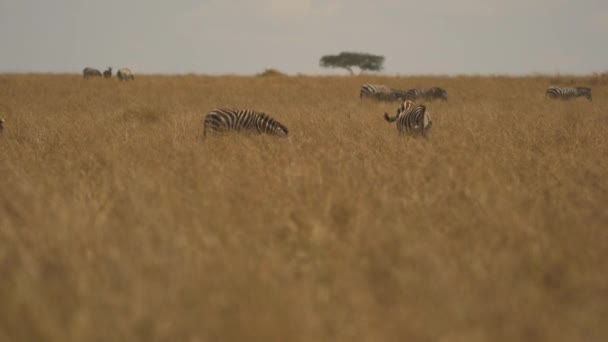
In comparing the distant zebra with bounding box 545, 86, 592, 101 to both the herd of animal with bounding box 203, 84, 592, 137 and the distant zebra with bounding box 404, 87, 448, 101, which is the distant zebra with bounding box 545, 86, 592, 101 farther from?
the herd of animal with bounding box 203, 84, 592, 137

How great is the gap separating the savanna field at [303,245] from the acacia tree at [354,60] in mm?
50010

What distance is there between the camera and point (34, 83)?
23.7m

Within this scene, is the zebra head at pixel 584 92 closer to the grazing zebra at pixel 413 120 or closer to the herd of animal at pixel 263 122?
the herd of animal at pixel 263 122

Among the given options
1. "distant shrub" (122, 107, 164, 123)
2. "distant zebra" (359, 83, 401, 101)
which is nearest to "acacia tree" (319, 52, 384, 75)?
"distant zebra" (359, 83, 401, 101)

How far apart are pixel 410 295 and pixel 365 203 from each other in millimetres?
1535

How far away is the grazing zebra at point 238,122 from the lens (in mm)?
8789

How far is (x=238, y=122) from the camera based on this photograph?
9.00 meters

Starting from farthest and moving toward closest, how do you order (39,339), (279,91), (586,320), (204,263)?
1. (279,91)
2. (204,263)
3. (586,320)
4. (39,339)

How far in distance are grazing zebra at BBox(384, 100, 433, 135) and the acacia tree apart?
4731 centimetres

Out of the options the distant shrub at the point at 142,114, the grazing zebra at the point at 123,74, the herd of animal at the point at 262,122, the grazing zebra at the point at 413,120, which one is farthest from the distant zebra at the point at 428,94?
the grazing zebra at the point at 123,74

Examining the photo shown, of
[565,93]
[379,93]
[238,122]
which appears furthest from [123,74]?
[238,122]

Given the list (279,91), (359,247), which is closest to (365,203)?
(359,247)

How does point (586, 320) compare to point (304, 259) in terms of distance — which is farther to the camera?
point (304, 259)

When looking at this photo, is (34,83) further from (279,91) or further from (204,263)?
(204,263)
